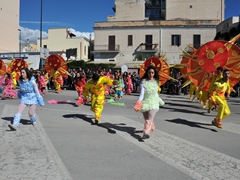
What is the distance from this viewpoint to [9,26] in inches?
1743

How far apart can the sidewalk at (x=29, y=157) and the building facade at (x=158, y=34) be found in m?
33.5

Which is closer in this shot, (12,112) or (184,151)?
(184,151)

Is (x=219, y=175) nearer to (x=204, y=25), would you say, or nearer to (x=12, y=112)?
(x=12, y=112)

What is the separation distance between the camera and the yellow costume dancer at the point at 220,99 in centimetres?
691

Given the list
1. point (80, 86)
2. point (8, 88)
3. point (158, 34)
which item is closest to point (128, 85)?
point (80, 86)

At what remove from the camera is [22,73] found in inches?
266

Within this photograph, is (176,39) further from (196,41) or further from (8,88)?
(8,88)

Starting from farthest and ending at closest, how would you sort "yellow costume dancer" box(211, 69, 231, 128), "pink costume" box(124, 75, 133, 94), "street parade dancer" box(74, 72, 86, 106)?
"pink costume" box(124, 75, 133, 94), "street parade dancer" box(74, 72, 86, 106), "yellow costume dancer" box(211, 69, 231, 128)

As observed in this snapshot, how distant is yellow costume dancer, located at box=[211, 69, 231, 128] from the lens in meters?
6.91

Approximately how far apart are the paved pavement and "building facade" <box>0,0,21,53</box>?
38858 mm

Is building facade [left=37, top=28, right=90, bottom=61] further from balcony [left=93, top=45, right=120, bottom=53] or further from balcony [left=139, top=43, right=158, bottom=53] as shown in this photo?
balcony [left=139, top=43, right=158, bottom=53]

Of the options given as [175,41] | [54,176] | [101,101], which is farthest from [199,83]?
[175,41]

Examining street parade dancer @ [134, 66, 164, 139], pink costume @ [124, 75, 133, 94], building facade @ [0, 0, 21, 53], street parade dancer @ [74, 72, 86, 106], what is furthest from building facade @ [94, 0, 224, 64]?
street parade dancer @ [134, 66, 164, 139]

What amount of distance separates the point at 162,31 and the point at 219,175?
125 ft
